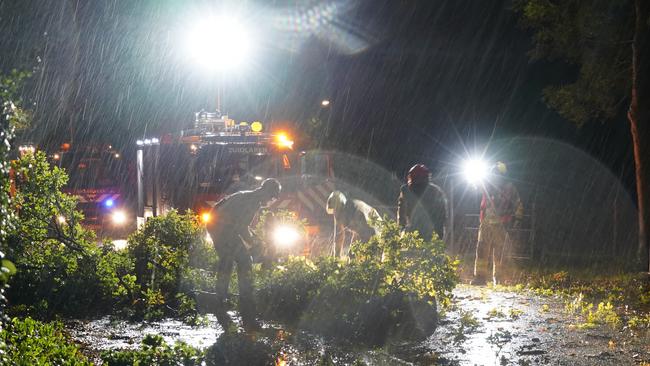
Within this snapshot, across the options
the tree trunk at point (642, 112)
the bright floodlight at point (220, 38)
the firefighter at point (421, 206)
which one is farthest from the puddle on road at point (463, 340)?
the bright floodlight at point (220, 38)

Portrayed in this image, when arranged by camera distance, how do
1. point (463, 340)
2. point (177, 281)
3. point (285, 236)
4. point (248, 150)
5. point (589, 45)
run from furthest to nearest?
point (589, 45)
point (248, 150)
point (285, 236)
point (177, 281)
point (463, 340)

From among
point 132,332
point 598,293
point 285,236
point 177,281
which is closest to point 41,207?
point 177,281

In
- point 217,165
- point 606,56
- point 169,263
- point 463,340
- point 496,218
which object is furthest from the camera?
point 606,56

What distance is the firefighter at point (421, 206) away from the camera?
9016mm

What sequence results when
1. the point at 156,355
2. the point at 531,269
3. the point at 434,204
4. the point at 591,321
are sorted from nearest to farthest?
the point at 156,355 < the point at 591,321 < the point at 434,204 < the point at 531,269

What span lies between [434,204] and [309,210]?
6334 millimetres

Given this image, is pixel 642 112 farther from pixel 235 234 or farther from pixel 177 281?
pixel 177 281

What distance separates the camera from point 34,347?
553 cm

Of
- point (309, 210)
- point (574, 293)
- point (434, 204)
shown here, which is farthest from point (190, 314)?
point (309, 210)

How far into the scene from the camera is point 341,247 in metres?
11.3

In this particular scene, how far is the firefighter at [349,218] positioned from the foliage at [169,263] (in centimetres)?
201

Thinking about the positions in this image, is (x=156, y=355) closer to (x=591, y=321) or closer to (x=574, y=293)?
(x=591, y=321)

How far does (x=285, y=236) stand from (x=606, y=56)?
25.0 feet

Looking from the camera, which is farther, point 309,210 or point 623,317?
point 309,210
